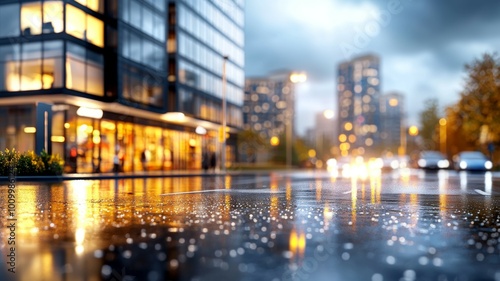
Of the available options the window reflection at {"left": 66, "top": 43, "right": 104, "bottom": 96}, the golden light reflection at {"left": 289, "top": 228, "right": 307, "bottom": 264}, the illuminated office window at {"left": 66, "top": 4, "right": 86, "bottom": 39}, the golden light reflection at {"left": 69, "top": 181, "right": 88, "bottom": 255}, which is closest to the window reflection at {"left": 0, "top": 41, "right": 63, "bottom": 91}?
the window reflection at {"left": 66, "top": 43, "right": 104, "bottom": 96}

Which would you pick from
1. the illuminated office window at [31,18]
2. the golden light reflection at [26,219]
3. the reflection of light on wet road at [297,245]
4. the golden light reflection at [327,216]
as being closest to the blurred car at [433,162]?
the illuminated office window at [31,18]

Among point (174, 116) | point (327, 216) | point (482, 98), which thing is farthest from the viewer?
point (482, 98)

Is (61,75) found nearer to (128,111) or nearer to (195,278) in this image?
(128,111)

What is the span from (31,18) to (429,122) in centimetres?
7777

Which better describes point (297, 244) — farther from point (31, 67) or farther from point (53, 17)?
point (31, 67)

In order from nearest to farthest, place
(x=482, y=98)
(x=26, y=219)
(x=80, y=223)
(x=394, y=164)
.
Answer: (x=80, y=223) < (x=26, y=219) < (x=482, y=98) < (x=394, y=164)

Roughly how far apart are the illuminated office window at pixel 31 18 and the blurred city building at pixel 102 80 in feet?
0.21

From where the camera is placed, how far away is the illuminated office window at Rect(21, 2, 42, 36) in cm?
3469

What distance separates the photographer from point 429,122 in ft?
319

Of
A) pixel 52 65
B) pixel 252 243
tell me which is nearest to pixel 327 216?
pixel 252 243

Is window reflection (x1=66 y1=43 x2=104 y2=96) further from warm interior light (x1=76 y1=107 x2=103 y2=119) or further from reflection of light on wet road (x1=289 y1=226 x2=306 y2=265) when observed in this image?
reflection of light on wet road (x1=289 y1=226 x2=306 y2=265)

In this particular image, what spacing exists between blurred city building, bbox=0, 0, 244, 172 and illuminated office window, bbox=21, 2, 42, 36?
0.06 meters

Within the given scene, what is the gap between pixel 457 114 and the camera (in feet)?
190

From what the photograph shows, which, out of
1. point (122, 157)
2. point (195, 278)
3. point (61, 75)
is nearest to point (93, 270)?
point (195, 278)
